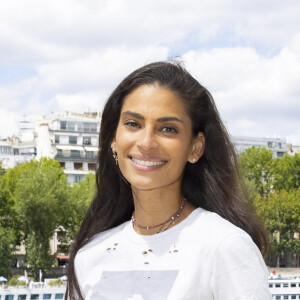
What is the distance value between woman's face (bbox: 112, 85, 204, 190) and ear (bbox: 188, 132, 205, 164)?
0.06 m

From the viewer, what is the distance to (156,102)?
2.71 meters

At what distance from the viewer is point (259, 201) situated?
42.8m

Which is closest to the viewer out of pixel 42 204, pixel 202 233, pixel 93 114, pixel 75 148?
Result: pixel 202 233

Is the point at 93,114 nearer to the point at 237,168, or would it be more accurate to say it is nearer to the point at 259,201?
the point at 259,201

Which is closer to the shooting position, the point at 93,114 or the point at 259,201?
the point at 259,201

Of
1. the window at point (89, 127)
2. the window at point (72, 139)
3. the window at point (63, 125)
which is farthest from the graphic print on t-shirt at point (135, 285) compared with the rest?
the window at point (89, 127)

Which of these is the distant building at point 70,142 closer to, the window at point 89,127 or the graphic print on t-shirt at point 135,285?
the window at point 89,127

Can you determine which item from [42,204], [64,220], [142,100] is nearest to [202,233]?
[142,100]

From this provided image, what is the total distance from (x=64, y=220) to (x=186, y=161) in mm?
33988

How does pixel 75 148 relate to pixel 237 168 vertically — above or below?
below

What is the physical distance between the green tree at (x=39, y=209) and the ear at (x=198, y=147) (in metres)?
30.7

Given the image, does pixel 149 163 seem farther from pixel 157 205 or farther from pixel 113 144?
pixel 113 144

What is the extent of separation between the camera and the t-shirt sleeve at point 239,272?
2375 mm

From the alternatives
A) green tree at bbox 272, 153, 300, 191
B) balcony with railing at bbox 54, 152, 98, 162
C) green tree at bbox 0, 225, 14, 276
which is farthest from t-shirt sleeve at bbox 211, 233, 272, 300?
balcony with railing at bbox 54, 152, 98, 162
